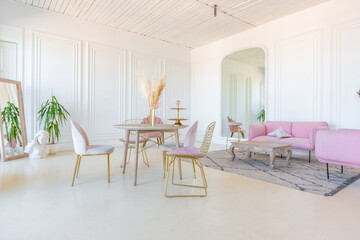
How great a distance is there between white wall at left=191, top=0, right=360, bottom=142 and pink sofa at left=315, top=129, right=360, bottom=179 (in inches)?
77.4

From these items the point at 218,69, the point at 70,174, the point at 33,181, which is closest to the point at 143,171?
the point at 70,174

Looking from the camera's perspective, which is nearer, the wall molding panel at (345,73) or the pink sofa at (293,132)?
the pink sofa at (293,132)

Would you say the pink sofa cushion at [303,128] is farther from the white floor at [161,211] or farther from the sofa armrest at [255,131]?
the white floor at [161,211]

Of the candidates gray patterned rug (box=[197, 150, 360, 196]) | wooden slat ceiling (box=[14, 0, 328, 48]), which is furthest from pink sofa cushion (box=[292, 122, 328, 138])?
wooden slat ceiling (box=[14, 0, 328, 48])

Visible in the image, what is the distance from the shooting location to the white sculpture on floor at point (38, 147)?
4.13 m

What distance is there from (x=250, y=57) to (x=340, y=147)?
551cm

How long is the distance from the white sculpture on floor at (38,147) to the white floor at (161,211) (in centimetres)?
141

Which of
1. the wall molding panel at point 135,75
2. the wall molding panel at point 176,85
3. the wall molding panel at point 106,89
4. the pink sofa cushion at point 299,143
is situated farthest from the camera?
the wall molding panel at point 176,85

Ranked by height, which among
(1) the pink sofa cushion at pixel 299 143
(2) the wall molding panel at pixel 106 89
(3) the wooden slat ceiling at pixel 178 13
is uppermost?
(3) the wooden slat ceiling at pixel 178 13

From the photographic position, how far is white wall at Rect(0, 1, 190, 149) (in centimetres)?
466

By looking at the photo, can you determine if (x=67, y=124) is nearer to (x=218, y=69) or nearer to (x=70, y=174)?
(x=70, y=174)

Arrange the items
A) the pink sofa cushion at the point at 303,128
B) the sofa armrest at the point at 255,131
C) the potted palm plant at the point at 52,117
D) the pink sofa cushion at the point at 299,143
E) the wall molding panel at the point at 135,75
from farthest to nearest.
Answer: the wall molding panel at the point at 135,75 < the sofa armrest at the point at 255,131 < the potted palm plant at the point at 52,117 < the pink sofa cushion at the point at 303,128 < the pink sofa cushion at the point at 299,143

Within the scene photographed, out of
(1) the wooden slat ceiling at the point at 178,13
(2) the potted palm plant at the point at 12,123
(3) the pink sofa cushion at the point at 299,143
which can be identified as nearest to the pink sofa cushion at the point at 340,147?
(3) the pink sofa cushion at the point at 299,143

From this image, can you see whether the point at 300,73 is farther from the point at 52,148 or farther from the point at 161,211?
the point at 52,148
